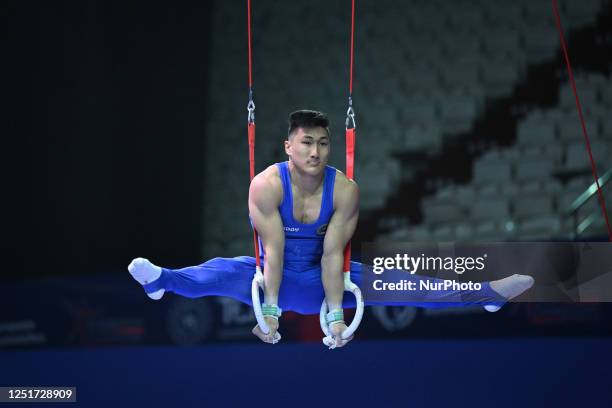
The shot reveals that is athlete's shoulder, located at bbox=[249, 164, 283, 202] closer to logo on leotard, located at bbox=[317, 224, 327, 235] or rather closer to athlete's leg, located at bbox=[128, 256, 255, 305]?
logo on leotard, located at bbox=[317, 224, 327, 235]

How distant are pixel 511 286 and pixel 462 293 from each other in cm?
23

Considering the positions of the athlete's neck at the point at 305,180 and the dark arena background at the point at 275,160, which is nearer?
the athlete's neck at the point at 305,180

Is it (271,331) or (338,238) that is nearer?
(271,331)

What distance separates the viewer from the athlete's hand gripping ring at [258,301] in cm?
356

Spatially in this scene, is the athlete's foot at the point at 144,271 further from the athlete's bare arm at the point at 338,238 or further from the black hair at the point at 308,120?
the black hair at the point at 308,120

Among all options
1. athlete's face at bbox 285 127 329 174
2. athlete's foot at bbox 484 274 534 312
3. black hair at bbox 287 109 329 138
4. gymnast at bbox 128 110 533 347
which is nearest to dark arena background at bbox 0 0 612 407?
athlete's foot at bbox 484 274 534 312

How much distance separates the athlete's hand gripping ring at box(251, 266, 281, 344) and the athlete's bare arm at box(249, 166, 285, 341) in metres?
0.03

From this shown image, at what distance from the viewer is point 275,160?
8594 mm

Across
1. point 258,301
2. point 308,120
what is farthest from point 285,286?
point 308,120

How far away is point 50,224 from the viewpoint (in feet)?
23.2

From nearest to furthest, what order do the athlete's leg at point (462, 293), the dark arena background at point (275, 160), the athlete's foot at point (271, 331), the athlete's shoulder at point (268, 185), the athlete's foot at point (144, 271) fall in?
the athlete's foot at point (144, 271) < the athlete's foot at point (271, 331) < the athlete's shoulder at point (268, 185) < the athlete's leg at point (462, 293) < the dark arena background at point (275, 160)

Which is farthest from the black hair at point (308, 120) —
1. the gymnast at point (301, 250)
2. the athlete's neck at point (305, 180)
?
the athlete's neck at point (305, 180)

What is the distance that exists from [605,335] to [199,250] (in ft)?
11.6

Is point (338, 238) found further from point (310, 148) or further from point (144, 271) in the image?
point (144, 271)
